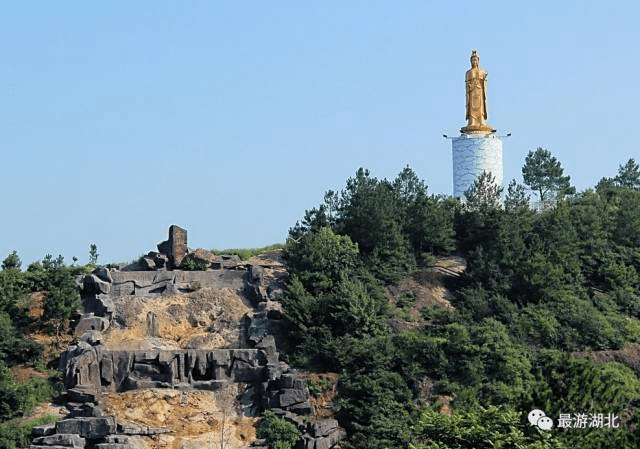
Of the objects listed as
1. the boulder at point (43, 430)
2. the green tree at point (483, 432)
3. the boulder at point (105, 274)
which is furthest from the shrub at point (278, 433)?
the boulder at point (105, 274)

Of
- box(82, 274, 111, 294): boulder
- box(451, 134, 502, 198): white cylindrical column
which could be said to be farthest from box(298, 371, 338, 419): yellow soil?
box(451, 134, 502, 198): white cylindrical column

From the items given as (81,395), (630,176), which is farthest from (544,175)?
(81,395)

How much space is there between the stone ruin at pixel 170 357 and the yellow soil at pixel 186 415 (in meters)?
0.30

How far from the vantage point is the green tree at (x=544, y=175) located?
58.9 metres

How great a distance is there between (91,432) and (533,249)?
16.9m

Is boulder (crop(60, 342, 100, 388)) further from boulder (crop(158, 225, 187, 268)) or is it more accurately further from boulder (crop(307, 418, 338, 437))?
boulder (crop(158, 225, 187, 268))

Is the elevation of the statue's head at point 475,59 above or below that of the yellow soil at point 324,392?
above

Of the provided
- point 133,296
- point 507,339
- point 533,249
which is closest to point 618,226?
point 533,249

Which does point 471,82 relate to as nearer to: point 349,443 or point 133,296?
point 133,296

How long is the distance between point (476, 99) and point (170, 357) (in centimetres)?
1785

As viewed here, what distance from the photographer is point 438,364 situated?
1657 inches

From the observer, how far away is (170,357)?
41500 millimetres

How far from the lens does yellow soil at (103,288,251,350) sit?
43.3 metres

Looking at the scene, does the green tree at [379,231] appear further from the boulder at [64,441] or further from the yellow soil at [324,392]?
the boulder at [64,441]
